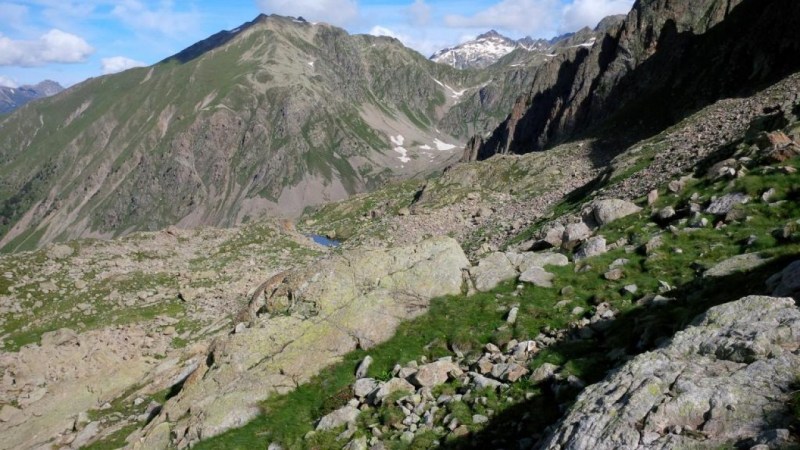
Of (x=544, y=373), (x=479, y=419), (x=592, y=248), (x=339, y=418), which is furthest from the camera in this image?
(x=592, y=248)

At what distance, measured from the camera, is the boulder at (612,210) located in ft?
106

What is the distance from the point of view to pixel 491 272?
25.2 meters

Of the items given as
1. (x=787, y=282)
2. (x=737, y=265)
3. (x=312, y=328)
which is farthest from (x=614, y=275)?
(x=312, y=328)

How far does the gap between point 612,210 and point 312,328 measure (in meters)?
21.3

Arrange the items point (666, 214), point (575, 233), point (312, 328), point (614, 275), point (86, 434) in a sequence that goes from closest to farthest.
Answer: point (614, 275), point (312, 328), point (86, 434), point (666, 214), point (575, 233)

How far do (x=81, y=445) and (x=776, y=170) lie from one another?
126 ft

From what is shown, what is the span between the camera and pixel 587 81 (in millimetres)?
136625

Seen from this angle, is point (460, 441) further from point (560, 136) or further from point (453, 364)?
point (560, 136)

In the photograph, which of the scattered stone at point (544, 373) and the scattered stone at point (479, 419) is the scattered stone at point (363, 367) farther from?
the scattered stone at point (544, 373)

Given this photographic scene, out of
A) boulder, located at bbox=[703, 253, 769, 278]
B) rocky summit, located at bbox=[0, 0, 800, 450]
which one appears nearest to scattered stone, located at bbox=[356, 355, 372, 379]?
rocky summit, located at bbox=[0, 0, 800, 450]

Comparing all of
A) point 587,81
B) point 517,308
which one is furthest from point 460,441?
point 587,81

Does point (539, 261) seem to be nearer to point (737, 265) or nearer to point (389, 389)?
point (737, 265)

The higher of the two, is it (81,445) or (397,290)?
(397,290)

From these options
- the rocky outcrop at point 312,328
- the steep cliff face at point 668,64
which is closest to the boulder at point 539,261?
the rocky outcrop at point 312,328
